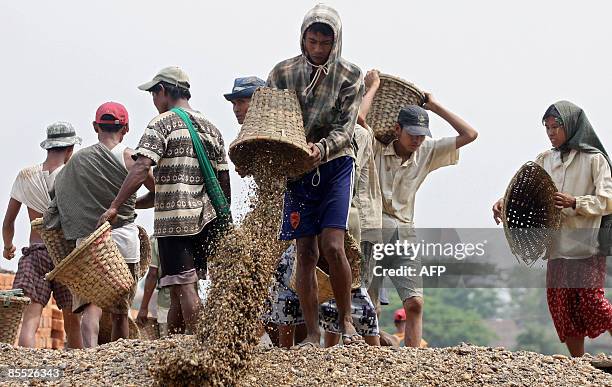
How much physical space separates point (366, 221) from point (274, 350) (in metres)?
1.88

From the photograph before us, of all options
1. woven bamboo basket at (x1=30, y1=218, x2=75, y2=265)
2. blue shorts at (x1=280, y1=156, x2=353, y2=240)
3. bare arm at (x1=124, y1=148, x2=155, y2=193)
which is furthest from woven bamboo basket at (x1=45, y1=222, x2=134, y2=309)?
blue shorts at (x1=280, y1=156, x2=353, y2=240)

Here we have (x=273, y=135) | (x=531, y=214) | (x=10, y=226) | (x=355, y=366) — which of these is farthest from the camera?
(x=10, y=226)

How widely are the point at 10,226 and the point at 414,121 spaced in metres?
3.39

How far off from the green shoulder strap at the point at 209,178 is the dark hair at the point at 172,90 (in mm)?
242

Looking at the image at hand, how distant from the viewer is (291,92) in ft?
20.4

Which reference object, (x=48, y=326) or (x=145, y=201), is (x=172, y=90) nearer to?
(x=145, y=201)

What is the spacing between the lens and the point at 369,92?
7.57 m

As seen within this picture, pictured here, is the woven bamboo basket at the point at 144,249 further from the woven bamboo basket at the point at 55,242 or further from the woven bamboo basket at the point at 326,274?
the woven bamboo basket at the point at 326,274

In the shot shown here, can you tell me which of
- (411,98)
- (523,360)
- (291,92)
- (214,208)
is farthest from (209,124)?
(523,360)

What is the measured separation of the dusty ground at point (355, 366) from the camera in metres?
5.53

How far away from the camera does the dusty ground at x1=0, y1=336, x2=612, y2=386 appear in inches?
218

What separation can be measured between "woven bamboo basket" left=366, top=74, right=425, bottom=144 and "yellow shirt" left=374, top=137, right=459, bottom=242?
0.10 meters

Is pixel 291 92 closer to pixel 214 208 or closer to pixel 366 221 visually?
pixel 214 208

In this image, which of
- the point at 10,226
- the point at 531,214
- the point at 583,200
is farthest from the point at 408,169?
the point at 10,226
